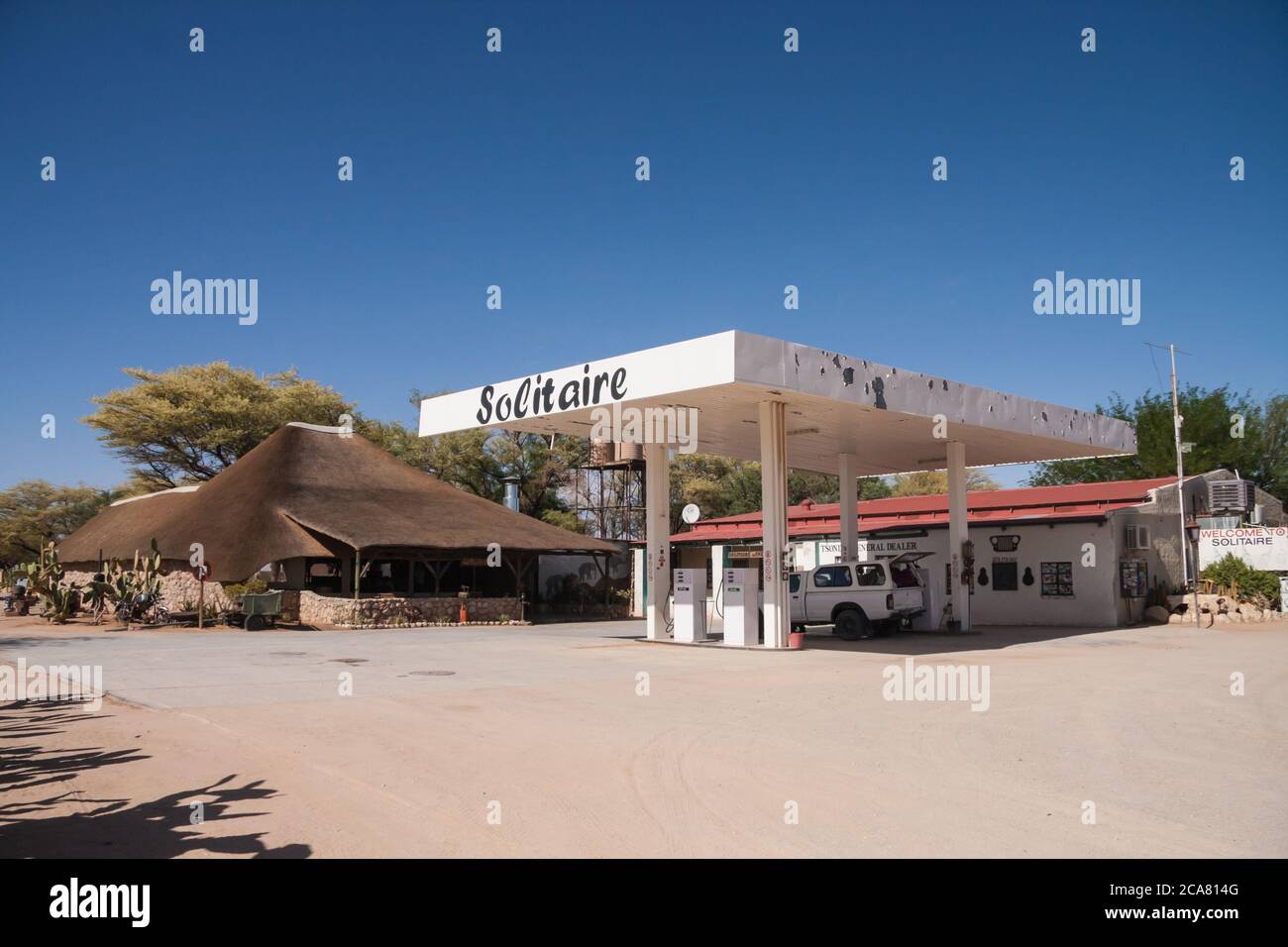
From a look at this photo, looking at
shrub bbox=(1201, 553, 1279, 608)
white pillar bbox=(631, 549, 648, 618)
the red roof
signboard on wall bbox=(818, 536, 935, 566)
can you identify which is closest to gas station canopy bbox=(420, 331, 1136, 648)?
the red roof

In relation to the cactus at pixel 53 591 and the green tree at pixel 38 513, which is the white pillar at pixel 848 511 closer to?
the cactus at pixel 53 591

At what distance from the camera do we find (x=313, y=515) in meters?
32.7

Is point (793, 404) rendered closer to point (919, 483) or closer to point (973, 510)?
point (973, 510)

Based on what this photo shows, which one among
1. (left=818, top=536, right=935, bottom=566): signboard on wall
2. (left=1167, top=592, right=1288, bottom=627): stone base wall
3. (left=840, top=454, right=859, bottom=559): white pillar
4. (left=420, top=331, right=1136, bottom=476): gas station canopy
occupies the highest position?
(left=420, top=331, right=1136, bottom=476): gas station canopy

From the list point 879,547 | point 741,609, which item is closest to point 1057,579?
point 879,547

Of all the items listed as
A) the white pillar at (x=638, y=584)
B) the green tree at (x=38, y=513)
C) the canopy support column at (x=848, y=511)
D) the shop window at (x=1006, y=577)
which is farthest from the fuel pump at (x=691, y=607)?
the green tree at (x=38, y=513)

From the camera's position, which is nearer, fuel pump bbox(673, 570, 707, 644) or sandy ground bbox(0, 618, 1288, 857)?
sandy ground bbox(0, 618, 1288, 857)

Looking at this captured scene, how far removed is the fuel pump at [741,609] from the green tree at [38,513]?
59.3m

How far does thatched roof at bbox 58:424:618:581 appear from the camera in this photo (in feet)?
103

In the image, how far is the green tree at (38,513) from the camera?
215 ft

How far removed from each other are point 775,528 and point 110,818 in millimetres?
15561

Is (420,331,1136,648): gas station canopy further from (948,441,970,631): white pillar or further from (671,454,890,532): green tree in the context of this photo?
(671,454,890,532): green tree

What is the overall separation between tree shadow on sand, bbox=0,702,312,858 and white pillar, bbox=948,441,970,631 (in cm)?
2101
